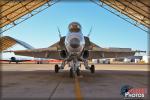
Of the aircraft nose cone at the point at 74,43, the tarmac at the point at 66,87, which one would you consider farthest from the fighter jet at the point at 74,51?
the tarmac at the point at 66,87

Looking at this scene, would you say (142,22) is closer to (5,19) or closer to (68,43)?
(5,19)

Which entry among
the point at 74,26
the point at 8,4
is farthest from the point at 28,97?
the point at 8,4

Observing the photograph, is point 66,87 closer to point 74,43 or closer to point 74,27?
point 74,43

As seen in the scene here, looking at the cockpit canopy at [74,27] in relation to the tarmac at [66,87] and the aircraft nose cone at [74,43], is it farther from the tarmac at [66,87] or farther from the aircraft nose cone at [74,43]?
the tarmac at [66,87]

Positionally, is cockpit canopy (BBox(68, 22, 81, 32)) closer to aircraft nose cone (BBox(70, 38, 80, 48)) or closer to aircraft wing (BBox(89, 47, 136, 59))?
aircraft nose cone (BBox(70, 38, 80, 48))

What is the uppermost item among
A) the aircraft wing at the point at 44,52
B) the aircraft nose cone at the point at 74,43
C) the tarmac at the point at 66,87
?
the aircraft nose cone at the point at 74,43

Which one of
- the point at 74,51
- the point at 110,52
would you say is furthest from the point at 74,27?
the point at 110,52

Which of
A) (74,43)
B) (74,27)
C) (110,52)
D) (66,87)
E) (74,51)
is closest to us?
(66,87)

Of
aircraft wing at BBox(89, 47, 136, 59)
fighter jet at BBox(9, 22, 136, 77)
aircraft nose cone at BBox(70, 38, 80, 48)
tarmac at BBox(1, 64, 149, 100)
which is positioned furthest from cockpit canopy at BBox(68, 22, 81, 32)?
aircraft wing at BBox(89, 47, 136, 59)

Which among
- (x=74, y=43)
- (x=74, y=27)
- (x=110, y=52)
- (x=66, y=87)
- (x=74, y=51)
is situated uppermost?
(x=74, y=27)

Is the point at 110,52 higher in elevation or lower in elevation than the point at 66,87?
higher

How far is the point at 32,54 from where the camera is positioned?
26.3 meters

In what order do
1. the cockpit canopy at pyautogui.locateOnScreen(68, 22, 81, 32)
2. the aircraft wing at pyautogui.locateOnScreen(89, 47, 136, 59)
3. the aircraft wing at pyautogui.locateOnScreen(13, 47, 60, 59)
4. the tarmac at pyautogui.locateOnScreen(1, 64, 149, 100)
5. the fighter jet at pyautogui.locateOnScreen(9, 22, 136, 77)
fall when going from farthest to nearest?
the aircraft wing at pyautogui.locateOnScreen(89, 47, 136, 59), the aircraft wing at pyautogui.locateOnScreen(13, 47, 60, 59), the cockpit canopy at pyautogui.locateOnScreen(68, 22, 81, 32), the fighter jet at pyautogui.locateOnScreen(9, 22, 136, 77), the tarmac at pyautogui.locateOnScreen(1, 64, 149, 100)

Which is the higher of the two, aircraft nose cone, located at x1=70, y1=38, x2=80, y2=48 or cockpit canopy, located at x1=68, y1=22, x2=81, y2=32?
cockpit canopy, located at x1=68, y1=22, x2=81, y2=32
